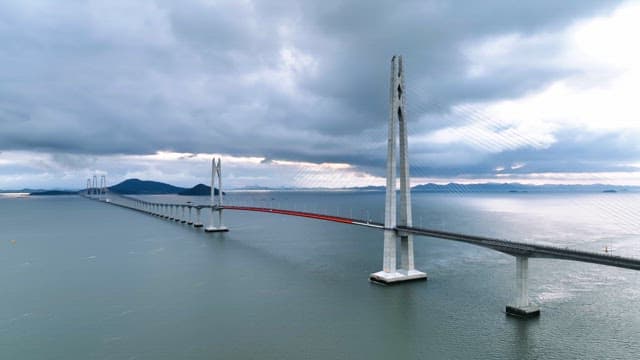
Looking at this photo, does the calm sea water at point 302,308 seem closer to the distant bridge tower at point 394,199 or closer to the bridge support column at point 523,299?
the bridge support column at point 523,299

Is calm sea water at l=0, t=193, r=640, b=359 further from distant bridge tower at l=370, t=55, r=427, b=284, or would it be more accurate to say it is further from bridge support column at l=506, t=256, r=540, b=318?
distant bridge tower at l=370, t=55, r=427, b=284

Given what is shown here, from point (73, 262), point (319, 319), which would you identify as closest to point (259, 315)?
point (319, 319)

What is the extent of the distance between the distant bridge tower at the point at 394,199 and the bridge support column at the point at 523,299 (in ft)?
46.9

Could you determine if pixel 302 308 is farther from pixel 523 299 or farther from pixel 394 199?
pixel 523 299

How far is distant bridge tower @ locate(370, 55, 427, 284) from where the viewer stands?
153 feet

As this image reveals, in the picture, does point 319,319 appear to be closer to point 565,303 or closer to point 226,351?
point 226,351

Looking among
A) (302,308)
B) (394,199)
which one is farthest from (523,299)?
(302,308)

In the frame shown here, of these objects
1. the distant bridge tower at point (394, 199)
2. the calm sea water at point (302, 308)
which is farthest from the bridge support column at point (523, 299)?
the distant bridge tower at point (394, 199)

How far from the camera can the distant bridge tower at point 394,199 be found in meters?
46.7

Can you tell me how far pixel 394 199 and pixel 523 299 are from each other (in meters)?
17.9

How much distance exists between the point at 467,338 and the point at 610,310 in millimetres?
16437

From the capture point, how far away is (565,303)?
37719mm

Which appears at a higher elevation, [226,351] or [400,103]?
[400,103]

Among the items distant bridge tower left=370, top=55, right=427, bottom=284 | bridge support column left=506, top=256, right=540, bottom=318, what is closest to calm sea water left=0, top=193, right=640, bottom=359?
bridge support column left=506, top=256, right=540, bottom=318
